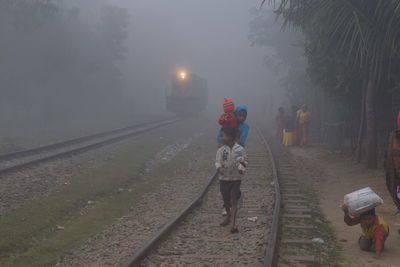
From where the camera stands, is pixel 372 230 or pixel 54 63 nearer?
pixel 372 230

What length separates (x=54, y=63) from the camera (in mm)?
35281

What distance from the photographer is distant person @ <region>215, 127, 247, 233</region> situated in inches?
281

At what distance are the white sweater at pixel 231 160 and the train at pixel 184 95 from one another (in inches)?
1327

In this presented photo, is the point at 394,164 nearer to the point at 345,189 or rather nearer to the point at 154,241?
the point at 154,241

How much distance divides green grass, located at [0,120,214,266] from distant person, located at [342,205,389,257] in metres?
3.88

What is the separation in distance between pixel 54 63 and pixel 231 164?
101ft

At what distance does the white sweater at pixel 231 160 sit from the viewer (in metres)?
7.13

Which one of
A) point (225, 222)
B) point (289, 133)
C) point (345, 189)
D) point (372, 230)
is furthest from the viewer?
point (289, 133)

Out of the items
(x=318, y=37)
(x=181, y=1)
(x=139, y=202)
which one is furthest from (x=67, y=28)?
(x=181, y=1)

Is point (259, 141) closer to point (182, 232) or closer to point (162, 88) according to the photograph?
point (182, 232)

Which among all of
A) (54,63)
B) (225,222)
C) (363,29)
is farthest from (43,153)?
(54,63)

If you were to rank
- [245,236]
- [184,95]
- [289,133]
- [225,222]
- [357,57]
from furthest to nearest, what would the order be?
1. [184,95]
2. [289,133]
3. [357,57]
4. [225,222]
5. [245,236]

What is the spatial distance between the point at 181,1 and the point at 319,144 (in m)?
160

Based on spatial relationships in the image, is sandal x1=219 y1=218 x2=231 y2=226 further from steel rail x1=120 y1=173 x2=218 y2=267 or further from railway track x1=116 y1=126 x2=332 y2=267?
steel rail x1=120 y1=173 x2=218 y2=267
